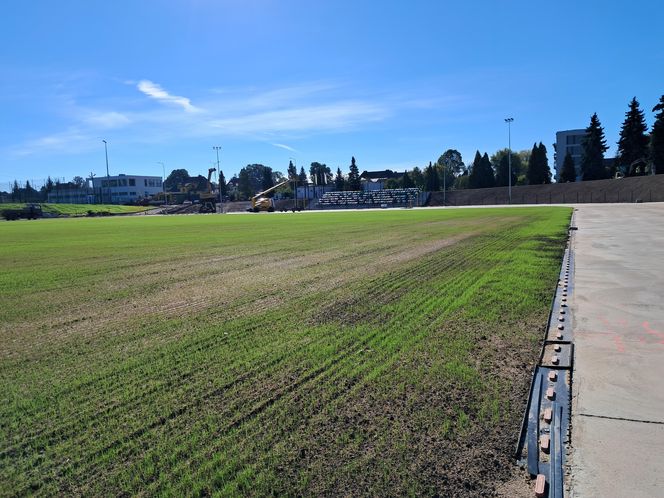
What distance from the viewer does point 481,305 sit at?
6906 mm

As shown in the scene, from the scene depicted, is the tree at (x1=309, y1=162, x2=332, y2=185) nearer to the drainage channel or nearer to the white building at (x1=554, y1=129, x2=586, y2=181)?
the white building at (x1=554, y1=129, x2=586, y2=181)

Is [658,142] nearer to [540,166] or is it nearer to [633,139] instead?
[633,139]

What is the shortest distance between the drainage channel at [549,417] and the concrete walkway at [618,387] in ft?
0.26

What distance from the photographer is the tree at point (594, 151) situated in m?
81.7

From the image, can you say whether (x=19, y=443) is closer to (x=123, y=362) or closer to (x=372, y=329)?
(x=123, y=362)

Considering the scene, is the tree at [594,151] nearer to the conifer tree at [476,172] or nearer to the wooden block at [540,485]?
the conifer tree at [476,172]

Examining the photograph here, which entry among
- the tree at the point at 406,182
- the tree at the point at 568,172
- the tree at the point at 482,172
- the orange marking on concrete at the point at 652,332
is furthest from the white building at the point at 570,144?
the orange marking on concrete at the point at 652,332

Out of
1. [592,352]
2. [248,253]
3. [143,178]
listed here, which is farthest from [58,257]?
[143,178]

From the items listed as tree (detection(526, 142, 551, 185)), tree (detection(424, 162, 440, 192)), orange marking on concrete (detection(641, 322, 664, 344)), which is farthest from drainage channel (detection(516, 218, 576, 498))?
tree (detection(424, 162, 440, 192))

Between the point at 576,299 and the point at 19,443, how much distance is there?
757cm

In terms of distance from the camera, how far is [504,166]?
111875mm

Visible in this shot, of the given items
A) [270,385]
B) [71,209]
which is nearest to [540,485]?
[270,385]

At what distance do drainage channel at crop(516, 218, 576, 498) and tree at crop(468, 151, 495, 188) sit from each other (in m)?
106

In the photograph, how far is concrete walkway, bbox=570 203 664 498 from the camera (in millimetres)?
2768
